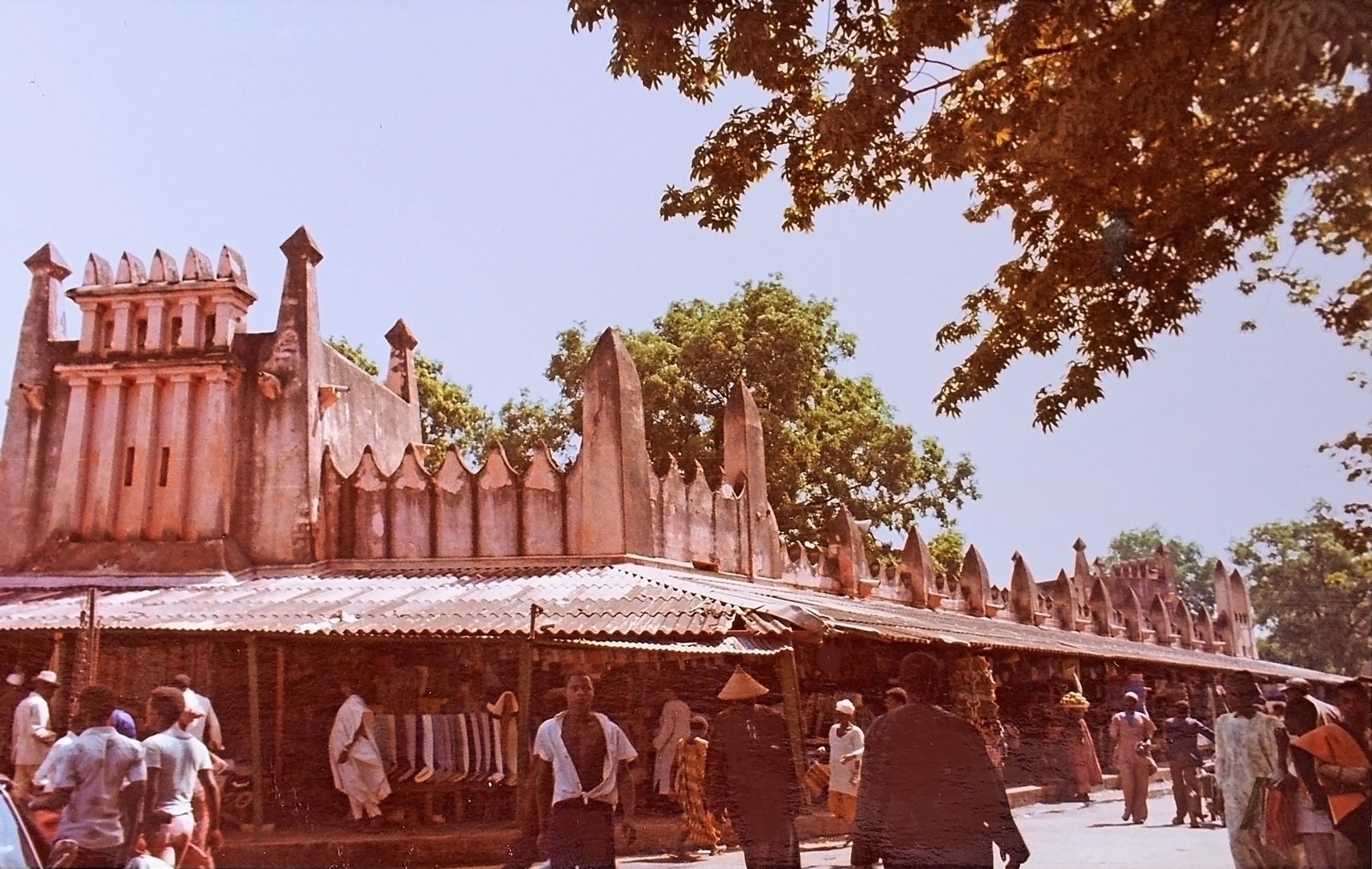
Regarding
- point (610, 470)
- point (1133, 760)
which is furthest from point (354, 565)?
point (1133, 760)

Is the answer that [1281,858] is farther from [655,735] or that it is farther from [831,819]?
[655,735]

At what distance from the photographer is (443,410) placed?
2516 centimetres

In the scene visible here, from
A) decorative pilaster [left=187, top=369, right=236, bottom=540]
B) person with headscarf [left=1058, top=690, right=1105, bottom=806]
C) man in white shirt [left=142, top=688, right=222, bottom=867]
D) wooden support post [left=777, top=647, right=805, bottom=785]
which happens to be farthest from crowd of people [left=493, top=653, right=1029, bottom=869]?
decorative pilaster [left=187, top=369, right=236, bottom=540]

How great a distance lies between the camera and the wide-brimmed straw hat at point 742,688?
346 inches

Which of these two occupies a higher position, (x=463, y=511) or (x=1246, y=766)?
(x=463, y=511)

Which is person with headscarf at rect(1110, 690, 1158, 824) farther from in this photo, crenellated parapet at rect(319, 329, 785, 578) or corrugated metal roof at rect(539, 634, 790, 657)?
crenellated parapet at rect(319, 329, 785, 578)

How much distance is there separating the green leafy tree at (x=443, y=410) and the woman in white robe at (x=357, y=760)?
14654 mm

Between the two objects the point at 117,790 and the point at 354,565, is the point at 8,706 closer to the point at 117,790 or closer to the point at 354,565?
the point at 354,565

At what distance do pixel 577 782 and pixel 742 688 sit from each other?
2.27 meters

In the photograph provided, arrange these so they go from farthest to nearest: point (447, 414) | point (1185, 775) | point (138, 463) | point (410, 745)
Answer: point (447, 414) → point (138, 463) → point (1185, 775) → point (410, 745)

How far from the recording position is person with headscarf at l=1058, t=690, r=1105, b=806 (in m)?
12.8

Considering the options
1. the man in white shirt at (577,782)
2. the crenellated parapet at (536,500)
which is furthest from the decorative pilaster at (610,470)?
the man in white shirt at (577,782)

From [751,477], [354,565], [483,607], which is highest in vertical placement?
[751,477]

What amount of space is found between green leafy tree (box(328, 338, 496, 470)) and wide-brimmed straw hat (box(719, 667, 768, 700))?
632 inches
